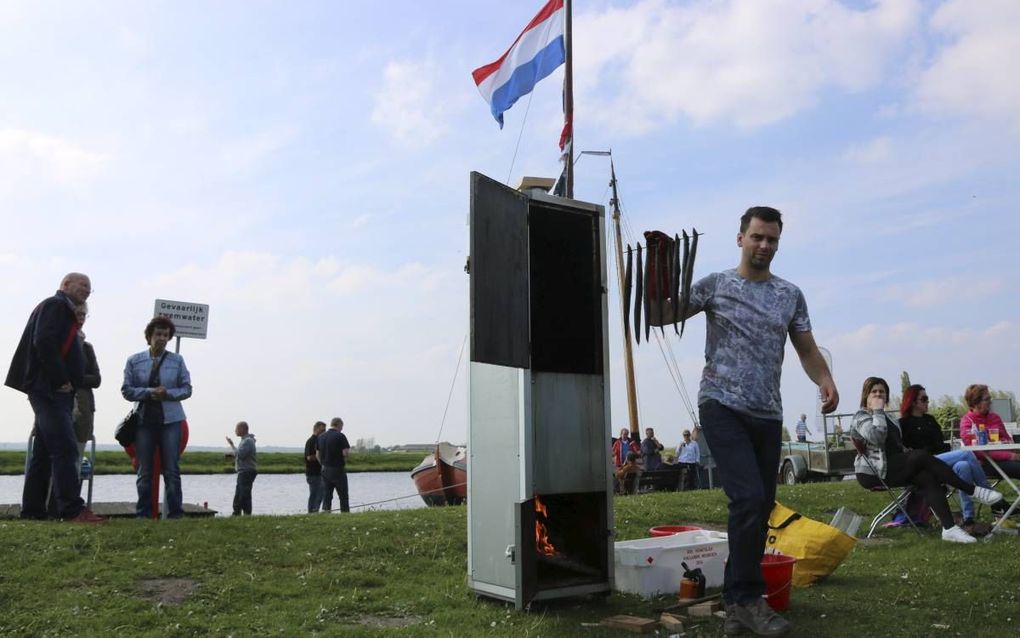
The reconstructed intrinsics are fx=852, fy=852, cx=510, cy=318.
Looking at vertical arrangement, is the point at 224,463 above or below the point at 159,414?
below

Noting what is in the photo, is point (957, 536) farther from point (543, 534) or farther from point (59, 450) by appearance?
point (59, 450)

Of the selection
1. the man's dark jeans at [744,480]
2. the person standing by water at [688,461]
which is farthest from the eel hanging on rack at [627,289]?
the person standing by water at [688,461]

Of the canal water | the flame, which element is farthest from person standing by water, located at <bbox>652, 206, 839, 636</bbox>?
the canal water

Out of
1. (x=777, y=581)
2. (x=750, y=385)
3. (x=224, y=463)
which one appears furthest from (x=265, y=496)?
(x=224, y=463)

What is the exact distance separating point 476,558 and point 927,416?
19.0 ft

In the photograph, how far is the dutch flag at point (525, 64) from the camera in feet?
33.9

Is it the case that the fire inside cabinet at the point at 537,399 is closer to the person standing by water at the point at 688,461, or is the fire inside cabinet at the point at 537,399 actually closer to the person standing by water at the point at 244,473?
the person standing by water at the point at 244,473

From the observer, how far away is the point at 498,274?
16.0 ft

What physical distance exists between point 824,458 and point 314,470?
37.0 feet

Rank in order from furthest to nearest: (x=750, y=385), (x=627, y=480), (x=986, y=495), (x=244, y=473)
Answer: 1. (x=627, y=480)
2. (x=244, y=473)
3. (x=986, y=495)
4. (x=750, y=385)

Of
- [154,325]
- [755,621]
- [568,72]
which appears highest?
[568,72]

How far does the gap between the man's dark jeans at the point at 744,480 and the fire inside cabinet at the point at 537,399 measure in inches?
37.5

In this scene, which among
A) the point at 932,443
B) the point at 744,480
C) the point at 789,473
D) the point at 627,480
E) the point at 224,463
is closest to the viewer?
the point at 744,480

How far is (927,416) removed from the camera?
8.83 meters
